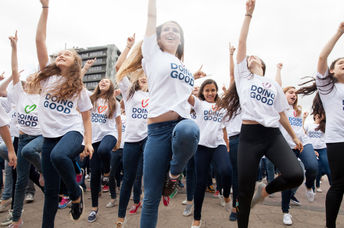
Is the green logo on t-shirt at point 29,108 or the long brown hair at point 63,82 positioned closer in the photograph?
the long brown hair at point 63,82

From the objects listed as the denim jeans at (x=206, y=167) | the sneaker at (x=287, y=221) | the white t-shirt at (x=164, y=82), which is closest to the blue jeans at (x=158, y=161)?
the white t-shirt at (x=164, y=82)

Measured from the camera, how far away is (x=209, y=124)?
3.83 metres

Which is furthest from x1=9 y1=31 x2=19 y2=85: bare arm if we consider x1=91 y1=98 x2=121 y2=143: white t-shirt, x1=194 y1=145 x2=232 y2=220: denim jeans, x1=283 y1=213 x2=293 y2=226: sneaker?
x1=283 y1=213 x2=293 y2=226: sneaker

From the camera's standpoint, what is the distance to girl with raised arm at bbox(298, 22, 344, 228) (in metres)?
2.55

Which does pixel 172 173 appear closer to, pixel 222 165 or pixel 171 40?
pixel 171 40

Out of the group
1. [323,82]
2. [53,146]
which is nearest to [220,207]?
[323,82]

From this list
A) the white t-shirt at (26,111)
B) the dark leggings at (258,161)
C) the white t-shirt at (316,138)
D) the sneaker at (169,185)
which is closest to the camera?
the sneaker at (169,185)

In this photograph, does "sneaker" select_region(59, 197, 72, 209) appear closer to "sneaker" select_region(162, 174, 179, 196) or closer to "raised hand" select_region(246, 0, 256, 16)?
"sneaker" select_region(162, 174, 179, 196)

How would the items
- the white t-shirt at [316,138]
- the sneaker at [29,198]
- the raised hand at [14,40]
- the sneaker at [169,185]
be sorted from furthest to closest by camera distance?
the white t-shirt at [316,138] < the sneaker at [29,198] < the raised hand at [14,40] < the sneaker at [169,185]

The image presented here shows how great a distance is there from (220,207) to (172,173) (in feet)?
9.93

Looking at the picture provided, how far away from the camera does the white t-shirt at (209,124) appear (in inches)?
141

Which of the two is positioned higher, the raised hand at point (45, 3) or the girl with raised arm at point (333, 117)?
the raised hand at point (45, 3)

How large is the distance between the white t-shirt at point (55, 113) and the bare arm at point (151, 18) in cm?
139

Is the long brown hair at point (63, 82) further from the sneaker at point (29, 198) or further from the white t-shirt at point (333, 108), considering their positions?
the white t-shirt at point (333, 108)
